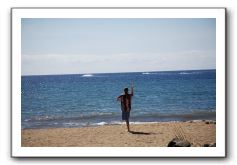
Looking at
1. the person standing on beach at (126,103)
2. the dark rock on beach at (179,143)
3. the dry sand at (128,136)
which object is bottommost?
the dark rock on beach at (179,143)

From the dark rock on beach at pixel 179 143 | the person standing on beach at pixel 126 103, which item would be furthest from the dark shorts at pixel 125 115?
the dark rock on beach at pixel 179 143

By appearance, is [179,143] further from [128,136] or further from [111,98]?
[111,98]

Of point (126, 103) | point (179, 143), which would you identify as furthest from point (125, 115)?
point (179, 143)

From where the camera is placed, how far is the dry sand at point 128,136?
7.21 m

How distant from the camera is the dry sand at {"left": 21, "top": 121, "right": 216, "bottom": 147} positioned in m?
7.21

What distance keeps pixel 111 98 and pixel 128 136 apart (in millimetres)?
345

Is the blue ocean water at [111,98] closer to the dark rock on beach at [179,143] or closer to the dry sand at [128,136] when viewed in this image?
the dry sand at [128,136]

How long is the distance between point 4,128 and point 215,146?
5.71 ft

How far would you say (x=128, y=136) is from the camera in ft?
23.8

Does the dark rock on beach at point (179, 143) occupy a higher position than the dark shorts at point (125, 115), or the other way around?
the dark shorts at point (125, 115)

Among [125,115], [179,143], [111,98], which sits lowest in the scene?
[179,143]

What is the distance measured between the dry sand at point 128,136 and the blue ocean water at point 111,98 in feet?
0.18

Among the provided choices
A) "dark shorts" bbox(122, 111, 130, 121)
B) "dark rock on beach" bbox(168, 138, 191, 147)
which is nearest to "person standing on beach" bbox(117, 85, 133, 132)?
"dark shorts" bbox(122, 111, 130, 121)

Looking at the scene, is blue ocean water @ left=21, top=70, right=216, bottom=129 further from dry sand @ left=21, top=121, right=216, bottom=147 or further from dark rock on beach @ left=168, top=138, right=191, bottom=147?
dark rock on beach @ left=168, top=138, right=191, bottom=147
